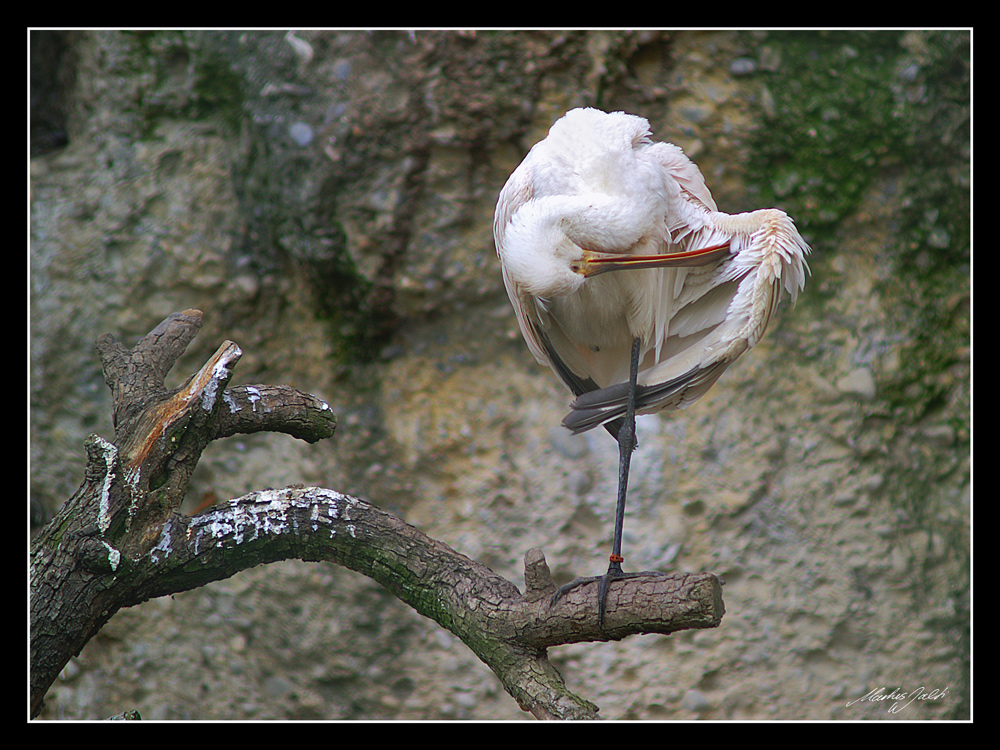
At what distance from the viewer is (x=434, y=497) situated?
7.88ft

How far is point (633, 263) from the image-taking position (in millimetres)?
1377

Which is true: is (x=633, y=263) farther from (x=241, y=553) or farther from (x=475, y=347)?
(x=475, y=347)

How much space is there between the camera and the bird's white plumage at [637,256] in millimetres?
1372

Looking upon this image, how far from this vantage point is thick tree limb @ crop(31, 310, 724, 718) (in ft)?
4.02

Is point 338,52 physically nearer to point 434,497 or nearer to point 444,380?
point 444,380

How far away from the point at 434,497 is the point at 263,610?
1.97 ft

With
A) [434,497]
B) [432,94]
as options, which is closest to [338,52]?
[432,94]

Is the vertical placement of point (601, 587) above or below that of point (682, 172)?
below

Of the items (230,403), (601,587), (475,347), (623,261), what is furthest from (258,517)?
(475,347)

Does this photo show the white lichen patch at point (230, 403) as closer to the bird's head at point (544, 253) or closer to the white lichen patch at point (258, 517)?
the white lichen patch at point (258, 517)

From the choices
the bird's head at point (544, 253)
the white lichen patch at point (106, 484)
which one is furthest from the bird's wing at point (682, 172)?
the white lichen patch at point (106, 484)

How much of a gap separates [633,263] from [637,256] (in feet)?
0.08
